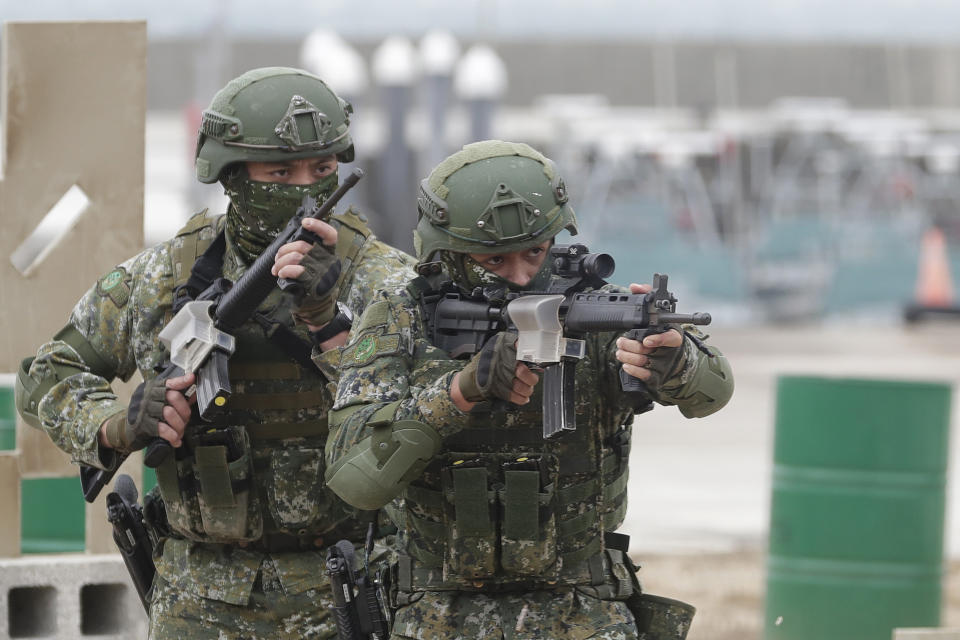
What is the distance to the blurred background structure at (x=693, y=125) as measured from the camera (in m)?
26.3

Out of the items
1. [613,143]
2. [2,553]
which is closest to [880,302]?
[613,143]

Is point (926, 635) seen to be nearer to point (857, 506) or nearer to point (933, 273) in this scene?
point (857, 506)

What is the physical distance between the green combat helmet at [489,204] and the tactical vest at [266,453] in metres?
0.61

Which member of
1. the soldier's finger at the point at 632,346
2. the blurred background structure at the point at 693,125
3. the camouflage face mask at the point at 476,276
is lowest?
the soldier's finger at the point at 632,346

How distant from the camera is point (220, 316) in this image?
423 centimetres

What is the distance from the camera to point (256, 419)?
4383 mm

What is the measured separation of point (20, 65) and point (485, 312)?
2.79 meters

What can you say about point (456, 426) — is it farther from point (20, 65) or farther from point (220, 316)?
point (20, 65)

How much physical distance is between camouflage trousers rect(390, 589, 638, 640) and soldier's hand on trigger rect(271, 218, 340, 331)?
85cm

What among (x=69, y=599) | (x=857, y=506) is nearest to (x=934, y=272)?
(x=857, y=506)

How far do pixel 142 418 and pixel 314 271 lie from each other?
63 cm

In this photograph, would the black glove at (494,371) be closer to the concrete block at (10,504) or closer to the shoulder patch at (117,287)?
the shoulder patch at (117,287)

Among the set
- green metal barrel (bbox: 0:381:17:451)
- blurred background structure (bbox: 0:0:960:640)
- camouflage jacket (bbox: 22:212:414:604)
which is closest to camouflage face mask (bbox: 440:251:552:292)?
camouflage jacket (bbox: 22:212:414:604)

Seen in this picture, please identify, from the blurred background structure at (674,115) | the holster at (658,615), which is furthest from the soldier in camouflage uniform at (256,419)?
the blurred background structure at (674,115)
